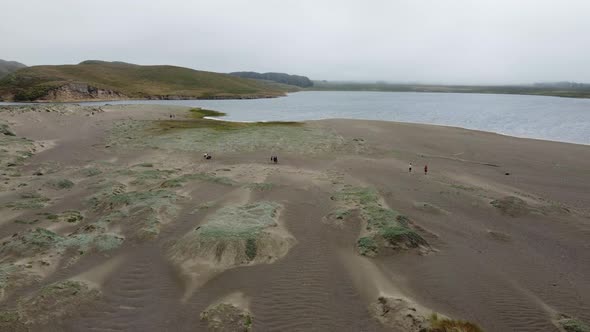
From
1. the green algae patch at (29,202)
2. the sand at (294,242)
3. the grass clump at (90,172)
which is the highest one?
the grass clump at (90,172)

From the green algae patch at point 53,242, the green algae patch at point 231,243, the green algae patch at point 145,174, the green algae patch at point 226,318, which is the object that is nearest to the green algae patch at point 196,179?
the green algae patch at point 145,174

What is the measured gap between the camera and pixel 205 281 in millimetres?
15242

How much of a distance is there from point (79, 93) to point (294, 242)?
18513cm

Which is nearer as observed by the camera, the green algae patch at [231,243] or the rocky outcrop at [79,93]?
the green algae patch at [231,243]

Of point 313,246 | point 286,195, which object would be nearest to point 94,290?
point 313,246

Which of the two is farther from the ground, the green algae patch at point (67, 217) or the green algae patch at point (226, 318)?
the green algae patch at point (67, 217)

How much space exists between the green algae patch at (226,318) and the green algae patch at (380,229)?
7696mm

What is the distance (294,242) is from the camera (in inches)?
752

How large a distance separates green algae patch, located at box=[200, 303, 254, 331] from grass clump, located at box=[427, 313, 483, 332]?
660 cm

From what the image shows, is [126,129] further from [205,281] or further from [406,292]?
[406,292]

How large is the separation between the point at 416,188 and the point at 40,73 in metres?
226

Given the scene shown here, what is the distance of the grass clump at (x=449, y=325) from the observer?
11.7 m

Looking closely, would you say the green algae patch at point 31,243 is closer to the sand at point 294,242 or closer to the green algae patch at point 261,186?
the sand at point 294,242

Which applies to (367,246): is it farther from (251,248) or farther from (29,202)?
(29,202)
